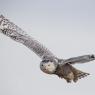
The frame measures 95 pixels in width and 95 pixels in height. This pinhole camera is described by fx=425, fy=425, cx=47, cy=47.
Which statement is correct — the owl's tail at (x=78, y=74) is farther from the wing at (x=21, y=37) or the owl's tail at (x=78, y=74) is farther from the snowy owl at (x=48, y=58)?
the wing at (x=21, y=37)

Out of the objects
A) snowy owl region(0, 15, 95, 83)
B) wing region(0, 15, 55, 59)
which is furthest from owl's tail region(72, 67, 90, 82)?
wing region(0, 15, 55, 59)

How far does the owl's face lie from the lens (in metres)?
1.99

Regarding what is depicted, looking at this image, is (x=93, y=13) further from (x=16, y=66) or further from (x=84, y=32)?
(x=16, y=66)

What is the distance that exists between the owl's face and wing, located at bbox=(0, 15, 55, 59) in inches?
1.3

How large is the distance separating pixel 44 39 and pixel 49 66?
14 centimetres

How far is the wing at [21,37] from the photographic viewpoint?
6.64 ft

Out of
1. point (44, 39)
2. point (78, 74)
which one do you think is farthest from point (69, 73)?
point (44, 39)

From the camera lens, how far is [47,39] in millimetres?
2057

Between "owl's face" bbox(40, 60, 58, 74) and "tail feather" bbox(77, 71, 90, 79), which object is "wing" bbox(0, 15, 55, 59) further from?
"tail feather" bbox(77, 71, 90, 79)

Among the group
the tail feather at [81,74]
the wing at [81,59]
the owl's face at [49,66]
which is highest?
the wing at [81,59]

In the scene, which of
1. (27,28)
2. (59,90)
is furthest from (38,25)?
(59,90)

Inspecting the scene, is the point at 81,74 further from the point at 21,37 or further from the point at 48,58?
the point at 21,37

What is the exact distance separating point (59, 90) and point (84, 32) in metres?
0.31

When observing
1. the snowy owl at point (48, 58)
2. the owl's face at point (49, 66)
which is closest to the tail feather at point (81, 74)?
the snowy owl at point (48, 58)
